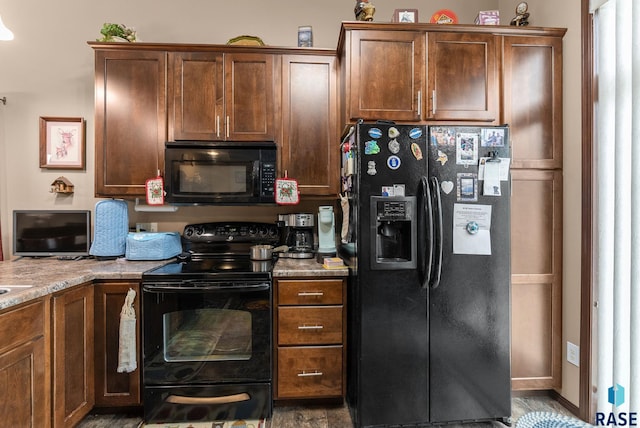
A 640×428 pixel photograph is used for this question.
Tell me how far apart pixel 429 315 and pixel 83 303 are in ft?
6.23

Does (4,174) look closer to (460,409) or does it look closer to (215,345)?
(215,345)

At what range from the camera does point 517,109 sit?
2.02 m

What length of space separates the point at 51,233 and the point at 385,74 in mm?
2570

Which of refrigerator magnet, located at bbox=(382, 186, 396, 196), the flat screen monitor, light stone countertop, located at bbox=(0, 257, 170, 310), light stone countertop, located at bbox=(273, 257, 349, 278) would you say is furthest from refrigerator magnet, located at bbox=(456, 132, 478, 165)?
the flat screen monitor

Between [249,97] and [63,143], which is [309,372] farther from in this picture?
[63,143]

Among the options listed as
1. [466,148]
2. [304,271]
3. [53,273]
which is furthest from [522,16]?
[53,273]

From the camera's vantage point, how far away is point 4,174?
2473 millimetres

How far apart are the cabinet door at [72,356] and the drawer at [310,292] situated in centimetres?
106

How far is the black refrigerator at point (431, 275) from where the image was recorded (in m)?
1.74

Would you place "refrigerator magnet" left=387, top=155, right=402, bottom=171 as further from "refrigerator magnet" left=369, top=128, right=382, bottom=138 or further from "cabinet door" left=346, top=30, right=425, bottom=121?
"cabinet door" left=346, top=30, right=425, bottom=121

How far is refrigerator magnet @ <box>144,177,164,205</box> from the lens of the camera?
85.3 inches

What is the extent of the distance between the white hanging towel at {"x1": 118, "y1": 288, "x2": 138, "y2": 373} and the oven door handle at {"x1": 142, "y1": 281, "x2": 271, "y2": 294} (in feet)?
0.42

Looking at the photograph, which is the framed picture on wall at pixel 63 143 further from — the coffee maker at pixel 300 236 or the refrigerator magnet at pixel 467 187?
the refrigerator magnet at pixel 467 187

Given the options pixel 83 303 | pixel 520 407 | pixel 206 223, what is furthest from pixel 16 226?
pixel 520 407
